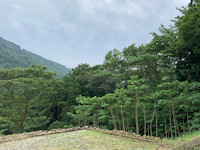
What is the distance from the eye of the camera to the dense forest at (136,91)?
25.4 ft

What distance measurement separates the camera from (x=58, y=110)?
17375 millimetres

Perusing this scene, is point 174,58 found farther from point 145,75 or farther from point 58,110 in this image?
point 58,110

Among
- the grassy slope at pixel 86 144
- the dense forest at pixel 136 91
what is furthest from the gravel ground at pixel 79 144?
the dense forest at pixel 136 91

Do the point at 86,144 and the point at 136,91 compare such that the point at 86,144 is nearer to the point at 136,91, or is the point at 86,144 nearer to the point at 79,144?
the point at 79,144

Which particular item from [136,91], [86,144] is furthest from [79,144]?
[136,91]

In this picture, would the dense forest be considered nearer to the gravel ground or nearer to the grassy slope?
the grassy slope

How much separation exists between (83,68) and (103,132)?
14.7 m

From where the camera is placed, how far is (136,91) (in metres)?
8.09

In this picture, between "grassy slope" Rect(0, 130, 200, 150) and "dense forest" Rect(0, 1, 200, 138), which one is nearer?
"grassy slope" Rect(0, 130, 200, 150)

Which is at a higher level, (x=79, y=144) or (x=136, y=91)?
(x=136, y=91)

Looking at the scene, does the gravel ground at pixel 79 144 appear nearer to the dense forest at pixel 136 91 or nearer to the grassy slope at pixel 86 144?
the grassy slope at pixel 86 144

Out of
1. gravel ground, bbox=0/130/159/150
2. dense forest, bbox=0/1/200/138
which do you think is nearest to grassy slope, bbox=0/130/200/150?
gravel ground, bbox=0/130/159/150

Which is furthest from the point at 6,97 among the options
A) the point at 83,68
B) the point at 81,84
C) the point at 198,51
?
the point at 198,51

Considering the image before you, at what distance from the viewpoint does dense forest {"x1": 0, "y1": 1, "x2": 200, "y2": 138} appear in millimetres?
7734
